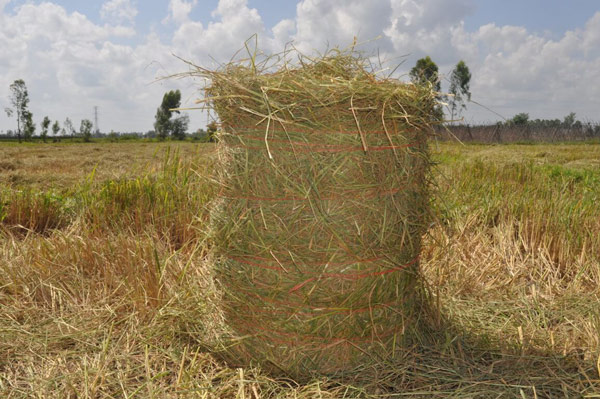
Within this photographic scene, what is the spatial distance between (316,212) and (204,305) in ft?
3.51

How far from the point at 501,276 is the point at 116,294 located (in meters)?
2.79

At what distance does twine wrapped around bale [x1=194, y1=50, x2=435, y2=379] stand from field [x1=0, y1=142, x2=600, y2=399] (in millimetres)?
189

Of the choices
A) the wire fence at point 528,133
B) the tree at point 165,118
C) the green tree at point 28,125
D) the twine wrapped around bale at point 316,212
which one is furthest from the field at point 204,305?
the green tree at point 28,125

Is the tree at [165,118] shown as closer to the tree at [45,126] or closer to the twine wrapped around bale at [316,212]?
the tree at [45,126]

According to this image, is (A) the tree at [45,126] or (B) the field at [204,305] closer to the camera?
(B) the field at [204,305]

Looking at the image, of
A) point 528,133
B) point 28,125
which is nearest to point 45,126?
point 28,125

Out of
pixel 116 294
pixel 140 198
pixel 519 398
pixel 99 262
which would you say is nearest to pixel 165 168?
pixel 140 198

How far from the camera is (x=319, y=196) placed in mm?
1925

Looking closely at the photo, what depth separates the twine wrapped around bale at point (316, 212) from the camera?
1.93 metres

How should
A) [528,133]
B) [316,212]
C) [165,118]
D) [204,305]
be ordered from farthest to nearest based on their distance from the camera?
[165,118] < [528,133] < [204,305] < [316,212]

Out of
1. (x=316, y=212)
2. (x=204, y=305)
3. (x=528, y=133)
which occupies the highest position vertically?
(x=528, y=133)

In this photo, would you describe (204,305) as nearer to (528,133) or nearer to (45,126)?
(528,133)

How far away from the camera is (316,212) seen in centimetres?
193

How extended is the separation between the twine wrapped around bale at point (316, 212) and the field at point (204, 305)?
19 centimetres
